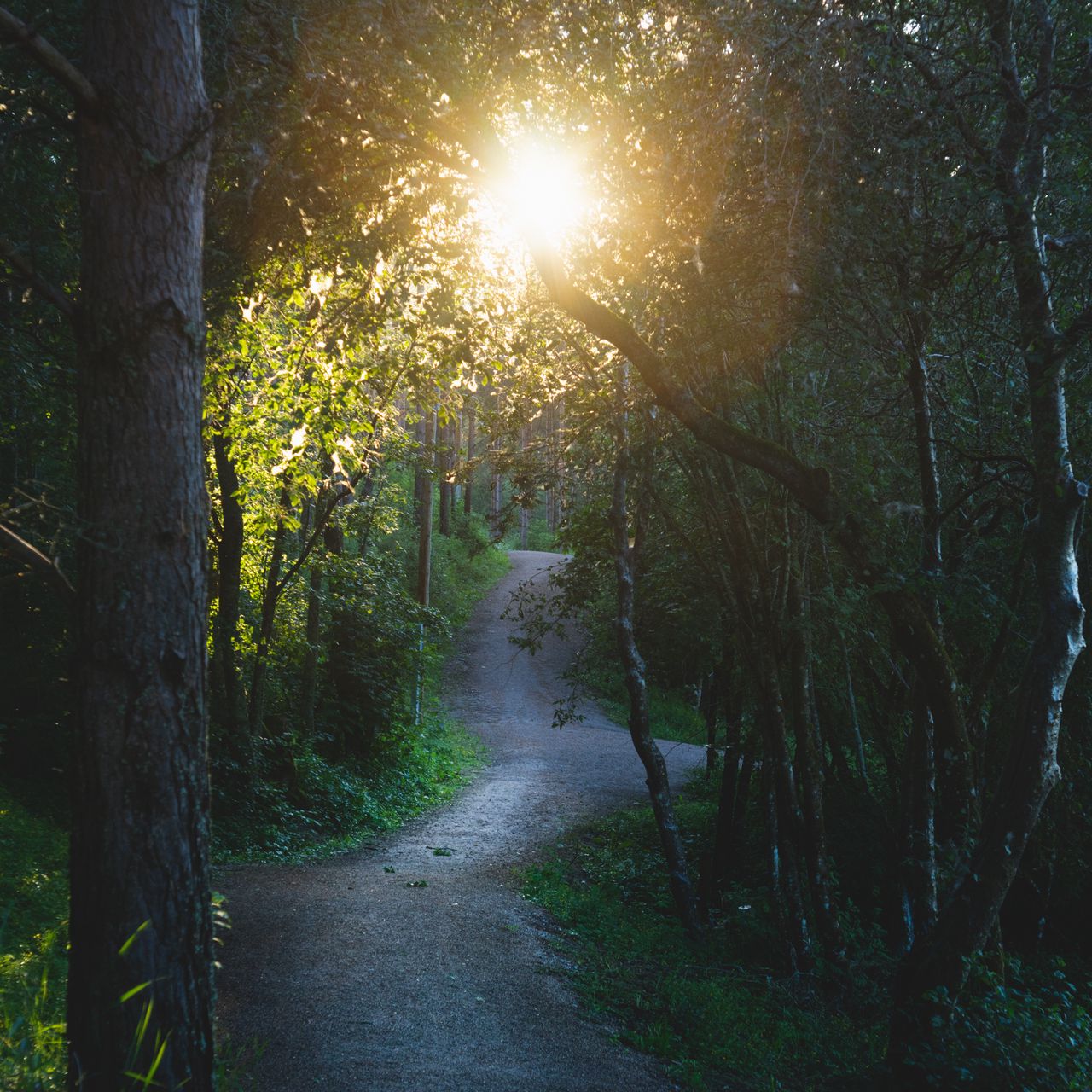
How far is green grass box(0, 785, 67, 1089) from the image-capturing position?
379 centimetres

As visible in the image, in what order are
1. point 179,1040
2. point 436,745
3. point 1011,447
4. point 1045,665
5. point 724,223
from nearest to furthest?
point 179,1040 < point 1045,665 < point 724,223 < point 1011,447 < point 436,745

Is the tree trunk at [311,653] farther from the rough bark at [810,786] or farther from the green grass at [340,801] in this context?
the rough bark at [810,786]

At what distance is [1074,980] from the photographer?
31.8 ft

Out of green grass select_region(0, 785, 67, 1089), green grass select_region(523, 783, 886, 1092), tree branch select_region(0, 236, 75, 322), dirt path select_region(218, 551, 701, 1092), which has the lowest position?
green grass select_region(523, 783, 886, 1092)

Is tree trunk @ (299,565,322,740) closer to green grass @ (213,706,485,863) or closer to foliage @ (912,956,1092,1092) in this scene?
green grass @ (213,706,485,863)

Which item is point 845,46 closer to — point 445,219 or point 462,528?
point 445,219

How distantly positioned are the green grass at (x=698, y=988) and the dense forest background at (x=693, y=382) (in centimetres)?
10

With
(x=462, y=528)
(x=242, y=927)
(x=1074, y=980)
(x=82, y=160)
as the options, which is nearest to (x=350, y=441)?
(x=242, y=927)

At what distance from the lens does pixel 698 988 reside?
27.1ft

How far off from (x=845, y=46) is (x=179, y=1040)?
22.9 feet

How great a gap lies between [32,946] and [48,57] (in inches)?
208

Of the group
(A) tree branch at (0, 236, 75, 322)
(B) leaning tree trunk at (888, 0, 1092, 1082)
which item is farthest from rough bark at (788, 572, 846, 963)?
(A) tree branch at (0, 236, 75, 322)

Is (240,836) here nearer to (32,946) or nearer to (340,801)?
(340,801)

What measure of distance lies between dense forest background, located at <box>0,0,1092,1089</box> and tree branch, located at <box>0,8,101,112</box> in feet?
0.07
